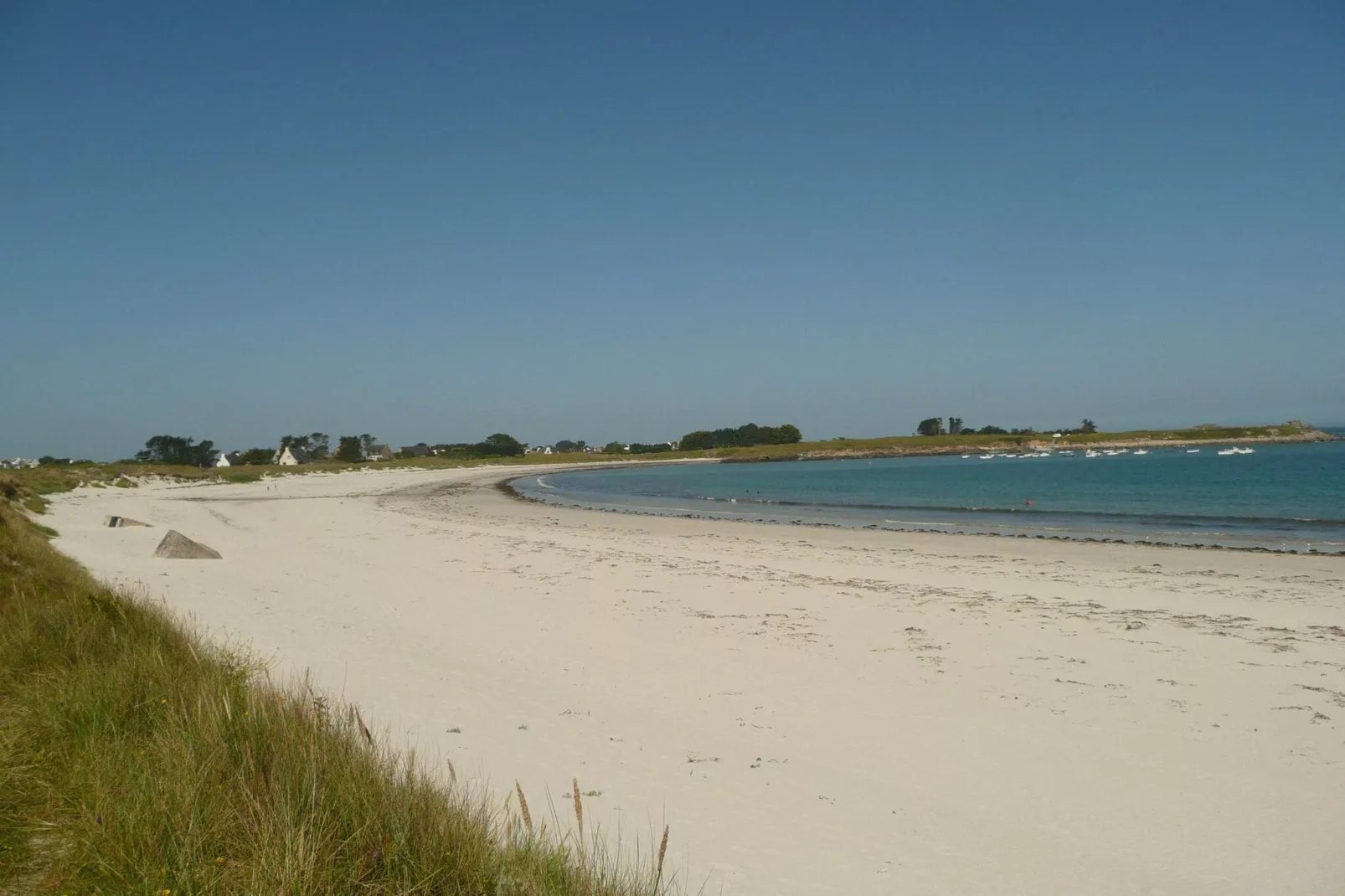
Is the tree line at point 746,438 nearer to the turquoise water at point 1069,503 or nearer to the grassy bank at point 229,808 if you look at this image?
the turquoise water at point 1069,503

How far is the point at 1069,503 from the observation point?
3497 centimetres

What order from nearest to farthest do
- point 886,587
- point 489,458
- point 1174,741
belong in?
point 1174,741 < point 886,587 < point 489,458

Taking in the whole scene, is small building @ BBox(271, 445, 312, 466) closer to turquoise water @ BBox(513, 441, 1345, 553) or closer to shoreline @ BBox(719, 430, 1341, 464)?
turquoise water @ BBox(513, 441, 1345, 553)

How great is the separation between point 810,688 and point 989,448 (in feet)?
518

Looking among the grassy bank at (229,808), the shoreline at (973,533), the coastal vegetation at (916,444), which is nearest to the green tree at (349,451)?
the coastal vegetation at (916,444)

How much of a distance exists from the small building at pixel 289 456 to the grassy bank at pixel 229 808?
11679 cm

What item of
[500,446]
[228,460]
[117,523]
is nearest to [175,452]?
[228,460]

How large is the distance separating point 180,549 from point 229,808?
50.2ft

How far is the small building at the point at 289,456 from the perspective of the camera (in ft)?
373

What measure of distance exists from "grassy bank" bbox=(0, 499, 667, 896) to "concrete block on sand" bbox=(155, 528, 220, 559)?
12.4 metres

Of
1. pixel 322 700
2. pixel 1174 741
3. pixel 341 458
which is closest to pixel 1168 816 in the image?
pixel 1174 741

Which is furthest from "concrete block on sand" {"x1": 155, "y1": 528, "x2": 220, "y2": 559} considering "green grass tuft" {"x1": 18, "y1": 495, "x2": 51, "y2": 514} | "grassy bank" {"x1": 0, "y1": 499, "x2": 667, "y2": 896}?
"green grass tuft" {"x1": 18, "y1": 495, "x2": 51, "y2": 514}

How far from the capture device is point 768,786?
5371 mm

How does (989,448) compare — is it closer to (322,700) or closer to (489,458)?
(489,458)
